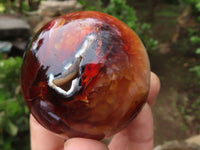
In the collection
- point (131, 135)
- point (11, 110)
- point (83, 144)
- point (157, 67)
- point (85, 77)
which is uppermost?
point (85, 77)

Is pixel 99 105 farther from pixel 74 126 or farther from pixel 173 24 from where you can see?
pixel 173 24

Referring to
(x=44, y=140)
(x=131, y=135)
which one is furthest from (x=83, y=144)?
(x=131, y=135)

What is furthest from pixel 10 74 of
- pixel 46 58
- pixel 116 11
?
pixel 116 11

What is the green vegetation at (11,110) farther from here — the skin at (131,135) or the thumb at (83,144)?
the thumb at (83,144)

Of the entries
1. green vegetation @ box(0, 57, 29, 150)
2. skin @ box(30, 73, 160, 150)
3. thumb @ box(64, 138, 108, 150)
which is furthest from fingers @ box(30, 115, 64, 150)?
green vegetation @ box(0, 57, 29, 150)

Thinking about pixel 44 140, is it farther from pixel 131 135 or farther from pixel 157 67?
pixel 157 67

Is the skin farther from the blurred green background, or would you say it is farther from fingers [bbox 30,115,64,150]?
the blurred green background

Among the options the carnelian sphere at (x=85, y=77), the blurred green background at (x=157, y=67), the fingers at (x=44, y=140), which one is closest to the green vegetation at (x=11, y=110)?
the blurred green background at (x=157, y=67)
